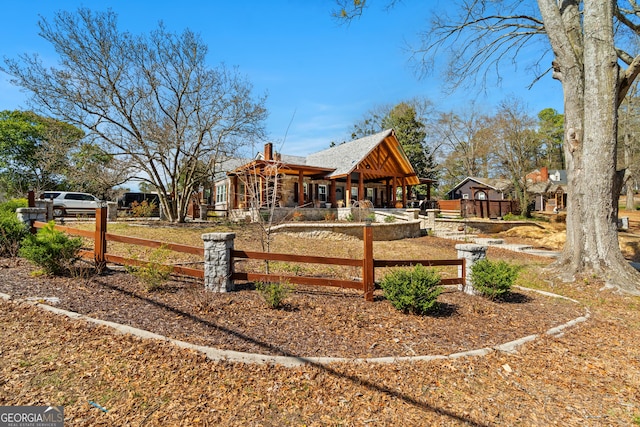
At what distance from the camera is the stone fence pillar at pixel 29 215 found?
7.52 meters

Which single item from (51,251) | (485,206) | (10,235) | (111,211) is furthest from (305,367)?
(485,206)

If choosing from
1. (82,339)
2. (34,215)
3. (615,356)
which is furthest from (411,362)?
(34,215)

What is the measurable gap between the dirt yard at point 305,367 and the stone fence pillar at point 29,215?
10.1 feet

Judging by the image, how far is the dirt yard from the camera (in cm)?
269

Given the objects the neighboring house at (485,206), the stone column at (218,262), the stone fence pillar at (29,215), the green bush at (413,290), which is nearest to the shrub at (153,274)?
the stone column at (218,262)

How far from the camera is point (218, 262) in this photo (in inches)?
206

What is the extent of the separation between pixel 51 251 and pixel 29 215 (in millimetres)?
3134

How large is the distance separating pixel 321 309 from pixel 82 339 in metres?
2.97

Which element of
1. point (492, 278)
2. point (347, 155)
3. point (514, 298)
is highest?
point (347, 155)

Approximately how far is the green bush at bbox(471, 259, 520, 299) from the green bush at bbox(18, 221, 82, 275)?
24.3 ft

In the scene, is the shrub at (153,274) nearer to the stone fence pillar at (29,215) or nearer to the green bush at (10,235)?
the green bush at (10,235)

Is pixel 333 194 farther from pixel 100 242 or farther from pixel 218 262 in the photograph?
pixel 218 262

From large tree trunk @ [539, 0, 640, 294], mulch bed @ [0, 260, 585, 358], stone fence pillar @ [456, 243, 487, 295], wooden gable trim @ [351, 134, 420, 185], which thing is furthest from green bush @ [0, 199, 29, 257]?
wooden gable trim @ [351, 134, 420, 185]

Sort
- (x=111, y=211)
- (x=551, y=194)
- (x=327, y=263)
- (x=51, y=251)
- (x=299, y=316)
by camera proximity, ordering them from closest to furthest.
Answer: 1. (x=299, y=316)
2. (x=327, y=263)
3. (x=51, y=251)
4. (x=111, y=211)
5. (x=551, y=194)
